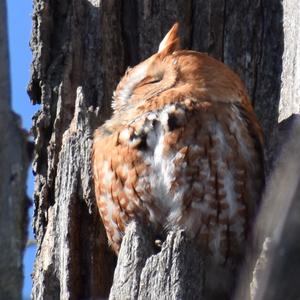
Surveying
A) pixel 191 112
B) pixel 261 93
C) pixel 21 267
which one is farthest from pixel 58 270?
pixel 21 267

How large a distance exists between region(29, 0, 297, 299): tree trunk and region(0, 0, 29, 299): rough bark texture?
143 centimetres

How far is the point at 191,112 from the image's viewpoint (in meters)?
2.78

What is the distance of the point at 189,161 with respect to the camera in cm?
270

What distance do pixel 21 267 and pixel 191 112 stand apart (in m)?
1.42

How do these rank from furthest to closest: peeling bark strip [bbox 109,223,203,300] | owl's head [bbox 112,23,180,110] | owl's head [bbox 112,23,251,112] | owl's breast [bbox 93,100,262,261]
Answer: owl's head [bbox 112,23,180,110] < owl's head [bbox 112,23,251,112] < owl's breast [bbox 93,100,262,261] < peeling bark strip [bbox 109,223,203,300]

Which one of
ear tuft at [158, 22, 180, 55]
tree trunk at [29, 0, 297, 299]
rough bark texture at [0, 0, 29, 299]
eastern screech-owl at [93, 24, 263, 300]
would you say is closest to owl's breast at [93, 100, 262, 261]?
eastern screech-owl at [93, 24, 263, 300]

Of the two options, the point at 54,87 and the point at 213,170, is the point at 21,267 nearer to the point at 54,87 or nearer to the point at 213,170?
the point at 213,170

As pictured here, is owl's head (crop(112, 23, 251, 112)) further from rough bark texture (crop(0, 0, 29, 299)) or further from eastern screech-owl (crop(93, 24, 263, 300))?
rough bark texture (crop(0, 0, 29, 299))

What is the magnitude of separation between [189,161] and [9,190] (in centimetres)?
132

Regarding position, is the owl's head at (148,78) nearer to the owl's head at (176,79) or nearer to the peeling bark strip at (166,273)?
the owl's head at (176,79)

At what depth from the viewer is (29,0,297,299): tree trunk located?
2965mm

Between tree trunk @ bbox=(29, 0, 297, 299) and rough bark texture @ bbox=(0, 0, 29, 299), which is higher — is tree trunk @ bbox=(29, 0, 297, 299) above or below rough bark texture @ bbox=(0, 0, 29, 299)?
above

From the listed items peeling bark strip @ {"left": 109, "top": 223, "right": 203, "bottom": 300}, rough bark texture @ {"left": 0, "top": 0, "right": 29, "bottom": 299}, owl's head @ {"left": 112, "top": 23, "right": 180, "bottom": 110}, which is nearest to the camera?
rough bark texture @ {"left": 0, "top": 0, "right": 29, "bottom": 299}

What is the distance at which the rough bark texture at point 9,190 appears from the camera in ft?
→ 4.55
